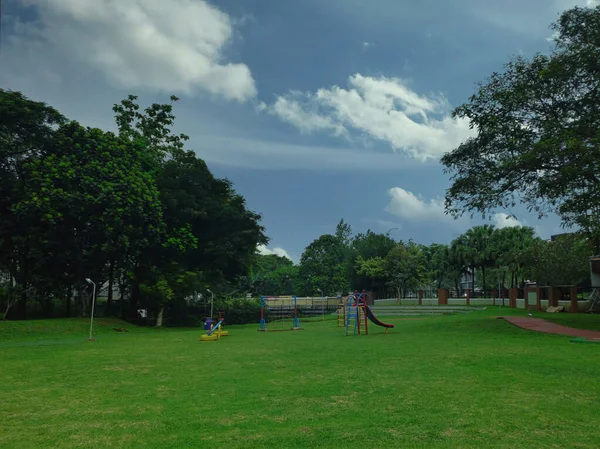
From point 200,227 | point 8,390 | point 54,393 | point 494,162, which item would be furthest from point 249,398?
point 200,227

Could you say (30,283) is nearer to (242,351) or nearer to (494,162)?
(242,351)

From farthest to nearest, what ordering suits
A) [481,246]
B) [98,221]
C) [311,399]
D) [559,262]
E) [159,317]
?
[481,246], [559,262], [159,317], [98,221], [311,399]

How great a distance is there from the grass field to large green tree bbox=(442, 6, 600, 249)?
7.05 meters

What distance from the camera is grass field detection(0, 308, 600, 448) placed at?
17.2ft

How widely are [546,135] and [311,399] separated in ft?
49.9

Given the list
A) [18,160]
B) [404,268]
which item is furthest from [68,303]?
[404,268]

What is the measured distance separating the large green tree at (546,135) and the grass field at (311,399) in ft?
23.1

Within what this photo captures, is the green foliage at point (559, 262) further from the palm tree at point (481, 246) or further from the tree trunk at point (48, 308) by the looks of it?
the tree trunk at point (48, 308)

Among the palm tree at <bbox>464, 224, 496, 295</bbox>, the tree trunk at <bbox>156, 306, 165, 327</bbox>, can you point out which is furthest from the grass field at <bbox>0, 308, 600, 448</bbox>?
the palm tree at <bbox>464, 224, 496, 295</bbox>

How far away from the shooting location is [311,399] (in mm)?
7027

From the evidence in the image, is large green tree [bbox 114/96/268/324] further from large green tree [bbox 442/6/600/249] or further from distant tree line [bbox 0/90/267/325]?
large green tree [bbox 442/6/600/249]

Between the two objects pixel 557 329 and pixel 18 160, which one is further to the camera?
pixel 18 160

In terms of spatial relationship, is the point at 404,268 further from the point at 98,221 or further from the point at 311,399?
the point at 311,399

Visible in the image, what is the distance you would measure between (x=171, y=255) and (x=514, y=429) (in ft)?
94.2
